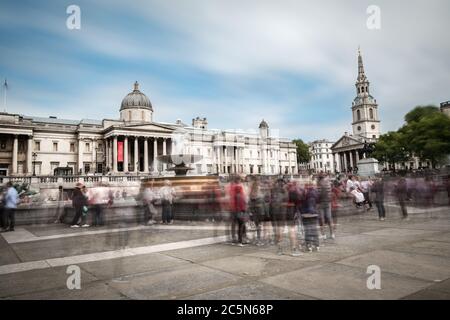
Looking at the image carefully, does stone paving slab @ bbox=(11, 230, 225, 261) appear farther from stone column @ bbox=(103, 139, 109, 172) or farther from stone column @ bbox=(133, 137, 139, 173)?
stone column @ bbox=(103, 139, 109, 172)

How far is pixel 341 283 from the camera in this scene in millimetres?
4711

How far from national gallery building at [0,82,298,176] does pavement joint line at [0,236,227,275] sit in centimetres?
4660

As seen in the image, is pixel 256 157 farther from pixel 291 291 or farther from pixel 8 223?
pixel 291 291

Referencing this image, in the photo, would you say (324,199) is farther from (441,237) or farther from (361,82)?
(361,82)

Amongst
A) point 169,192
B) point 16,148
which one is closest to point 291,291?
point 169,192

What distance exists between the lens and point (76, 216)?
13.4 m

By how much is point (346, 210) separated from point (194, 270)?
35.7 feet

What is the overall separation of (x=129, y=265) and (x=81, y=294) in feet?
5.65

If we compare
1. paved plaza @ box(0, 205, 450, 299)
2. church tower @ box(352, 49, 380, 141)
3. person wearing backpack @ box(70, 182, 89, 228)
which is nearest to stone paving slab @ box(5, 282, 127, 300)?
paved plaza @ box(0, 205, 450, 299)

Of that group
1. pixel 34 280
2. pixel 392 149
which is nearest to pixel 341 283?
pixel 34 280

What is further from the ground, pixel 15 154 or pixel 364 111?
pixel 364 111

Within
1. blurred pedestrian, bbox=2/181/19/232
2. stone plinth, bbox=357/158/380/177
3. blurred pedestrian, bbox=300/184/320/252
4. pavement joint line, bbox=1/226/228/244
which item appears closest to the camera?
blurred pedestrian, bbox=300/184/320/252

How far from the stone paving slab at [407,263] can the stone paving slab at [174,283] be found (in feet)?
8.17

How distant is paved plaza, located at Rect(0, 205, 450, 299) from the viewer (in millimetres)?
4496
